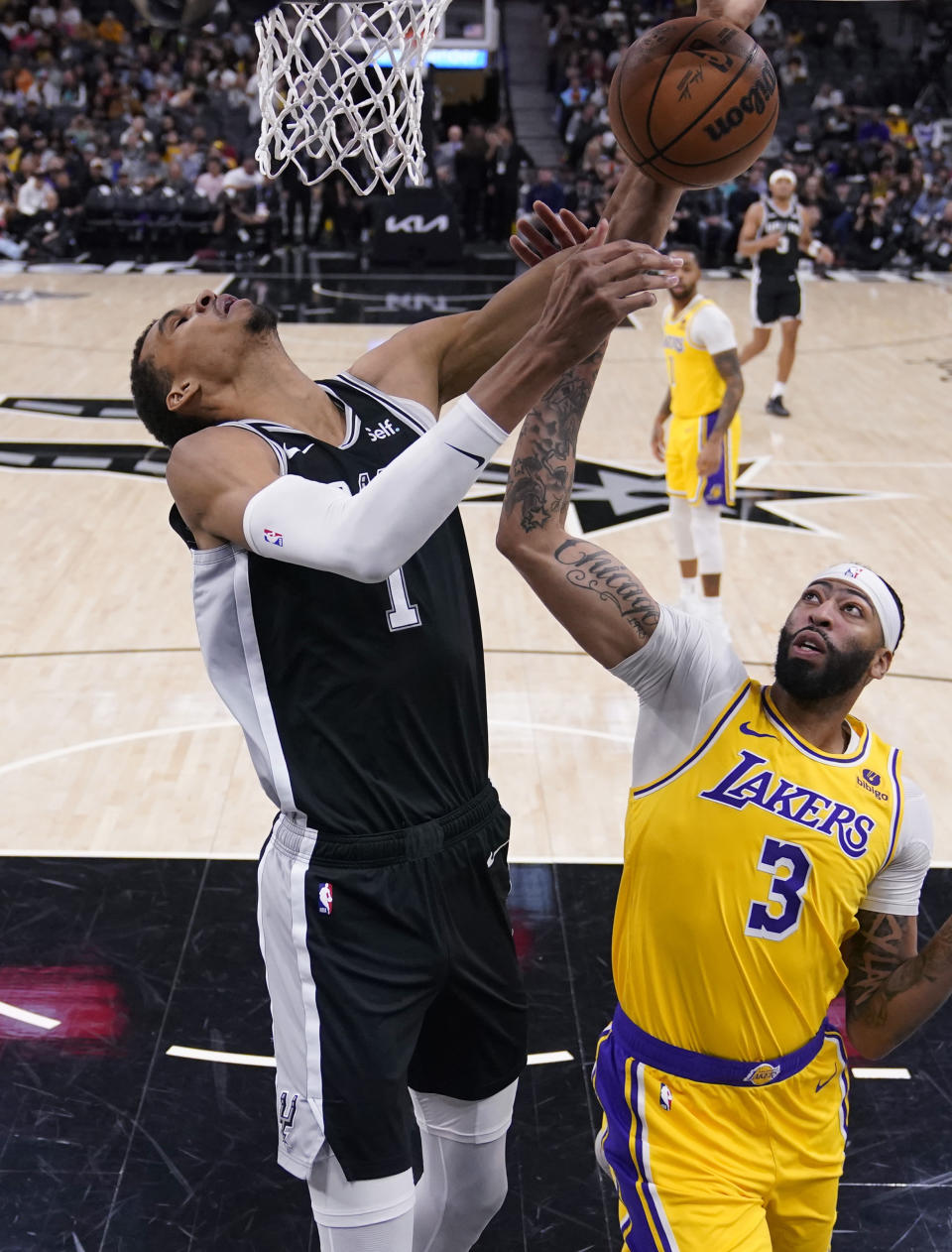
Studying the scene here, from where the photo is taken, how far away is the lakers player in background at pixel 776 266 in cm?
1123

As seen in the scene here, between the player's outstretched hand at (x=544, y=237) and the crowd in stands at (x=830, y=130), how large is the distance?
52.7 ft

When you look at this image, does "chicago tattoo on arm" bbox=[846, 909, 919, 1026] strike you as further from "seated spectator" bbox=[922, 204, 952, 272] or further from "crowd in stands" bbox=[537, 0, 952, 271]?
"seated spectator" bbox=[922, 204, 952, 272]

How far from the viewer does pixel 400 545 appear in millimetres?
2139

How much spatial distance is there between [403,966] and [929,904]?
2.83m

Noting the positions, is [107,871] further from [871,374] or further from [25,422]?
[871,374]

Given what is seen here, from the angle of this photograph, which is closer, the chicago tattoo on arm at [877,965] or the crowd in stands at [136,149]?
the chicago tattoo on arm at [877,965]

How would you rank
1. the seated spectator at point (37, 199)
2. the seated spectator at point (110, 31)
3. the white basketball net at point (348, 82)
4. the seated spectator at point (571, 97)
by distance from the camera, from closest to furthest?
the white basketball net at point (348, 82)
the seated spectator at point (37, 199)
the seated spectator at point (571, 97)
the seated spectator at point (110, 31)

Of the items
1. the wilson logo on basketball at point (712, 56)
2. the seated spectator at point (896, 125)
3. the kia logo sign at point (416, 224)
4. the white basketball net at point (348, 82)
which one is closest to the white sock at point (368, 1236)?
the wilson logo on basketball at point (712, 56)

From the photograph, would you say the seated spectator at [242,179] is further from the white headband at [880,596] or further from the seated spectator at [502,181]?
the white headband at [880,596]

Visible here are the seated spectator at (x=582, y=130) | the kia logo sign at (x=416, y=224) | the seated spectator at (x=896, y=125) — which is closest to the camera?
the kia logo sign at (x=416, y=224)

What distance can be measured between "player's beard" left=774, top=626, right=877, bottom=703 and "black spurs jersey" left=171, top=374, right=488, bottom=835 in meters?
0.61

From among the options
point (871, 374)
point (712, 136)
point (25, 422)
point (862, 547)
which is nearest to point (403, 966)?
point (712, 136)

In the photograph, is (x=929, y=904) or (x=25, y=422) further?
(x=25, y=422)

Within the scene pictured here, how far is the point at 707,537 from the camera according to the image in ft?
23.9
